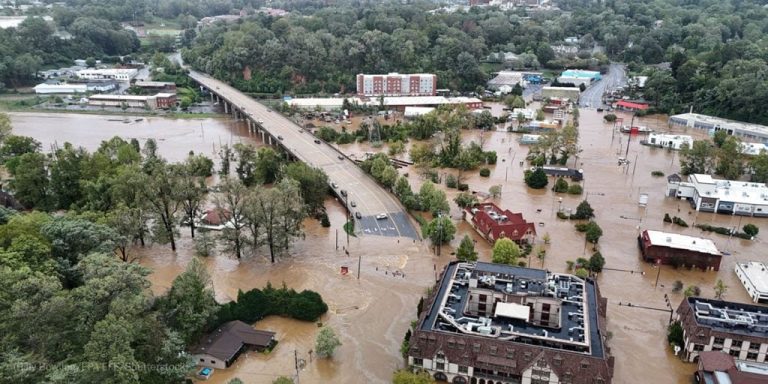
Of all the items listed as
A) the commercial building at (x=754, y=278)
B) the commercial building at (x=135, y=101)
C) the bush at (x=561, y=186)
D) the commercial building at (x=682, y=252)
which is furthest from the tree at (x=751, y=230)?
the commercial building at (x=135, y=101)

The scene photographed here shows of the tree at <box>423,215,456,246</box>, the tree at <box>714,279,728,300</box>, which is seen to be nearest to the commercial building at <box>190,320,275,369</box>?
the tree at <box>423,215,456,246</box>

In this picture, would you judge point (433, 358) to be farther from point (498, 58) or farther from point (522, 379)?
point (498, 58)

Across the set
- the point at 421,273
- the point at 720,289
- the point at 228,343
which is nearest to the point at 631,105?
the point at 720,289

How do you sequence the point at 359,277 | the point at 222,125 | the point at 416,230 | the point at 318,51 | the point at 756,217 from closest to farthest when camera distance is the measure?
the point at 359,277
the point at 416,230
the point at 756,217
the point at 222,125
the point at 318,51

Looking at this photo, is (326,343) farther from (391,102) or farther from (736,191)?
(391,102)

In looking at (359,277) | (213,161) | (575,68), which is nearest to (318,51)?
(213,161)

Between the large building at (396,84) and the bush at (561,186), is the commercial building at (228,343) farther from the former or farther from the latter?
the large building at (396,84)
